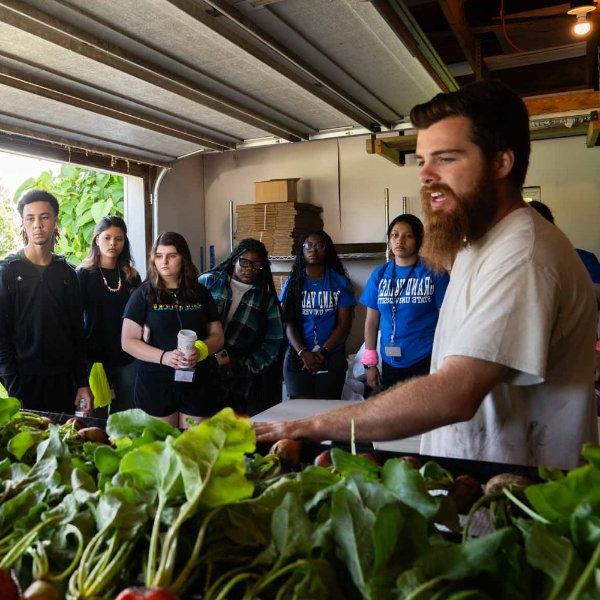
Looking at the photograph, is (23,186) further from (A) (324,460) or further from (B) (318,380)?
(A) (324,460)

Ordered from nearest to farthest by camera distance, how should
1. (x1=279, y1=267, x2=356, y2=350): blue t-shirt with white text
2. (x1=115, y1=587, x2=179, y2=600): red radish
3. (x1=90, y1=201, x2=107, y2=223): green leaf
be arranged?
(x1=115, y1=587, x2=179, y2=600): red radish < (x1=279, y1=267, x2=356, y2=350): blue t-shirt with white text < (x1=90, y1=201, x2=107, y2=223): green leaf

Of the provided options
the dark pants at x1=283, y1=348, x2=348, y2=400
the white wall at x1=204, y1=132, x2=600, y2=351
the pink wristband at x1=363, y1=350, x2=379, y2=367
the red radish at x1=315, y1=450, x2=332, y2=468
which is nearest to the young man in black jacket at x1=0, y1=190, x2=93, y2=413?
the dark pants at x1=283, y1=348, x2=348, y2=400

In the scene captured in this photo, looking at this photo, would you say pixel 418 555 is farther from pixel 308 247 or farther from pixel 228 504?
pixel 308 247

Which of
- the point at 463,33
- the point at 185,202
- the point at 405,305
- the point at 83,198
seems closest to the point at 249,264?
the point at 405,305

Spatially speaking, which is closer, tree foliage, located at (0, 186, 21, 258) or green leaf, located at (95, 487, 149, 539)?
green leaf, located at (95, 487, 149, 539)

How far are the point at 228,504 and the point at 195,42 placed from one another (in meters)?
2.29

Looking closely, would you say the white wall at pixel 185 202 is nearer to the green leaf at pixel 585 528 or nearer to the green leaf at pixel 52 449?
the green leaf at pixel 52 449

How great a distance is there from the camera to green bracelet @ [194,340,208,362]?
122 inches

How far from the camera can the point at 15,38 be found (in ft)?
7.95

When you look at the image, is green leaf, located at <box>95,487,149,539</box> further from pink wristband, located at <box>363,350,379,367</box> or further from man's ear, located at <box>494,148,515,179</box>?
pink wristband, located at <box>363,350,379,367</box>

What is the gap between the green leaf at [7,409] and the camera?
1294mm

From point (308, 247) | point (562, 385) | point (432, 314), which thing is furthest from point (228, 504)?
point (308, 247)

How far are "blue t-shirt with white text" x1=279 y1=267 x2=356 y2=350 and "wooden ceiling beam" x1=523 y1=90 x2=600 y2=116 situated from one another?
1607 mm

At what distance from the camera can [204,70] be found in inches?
117
